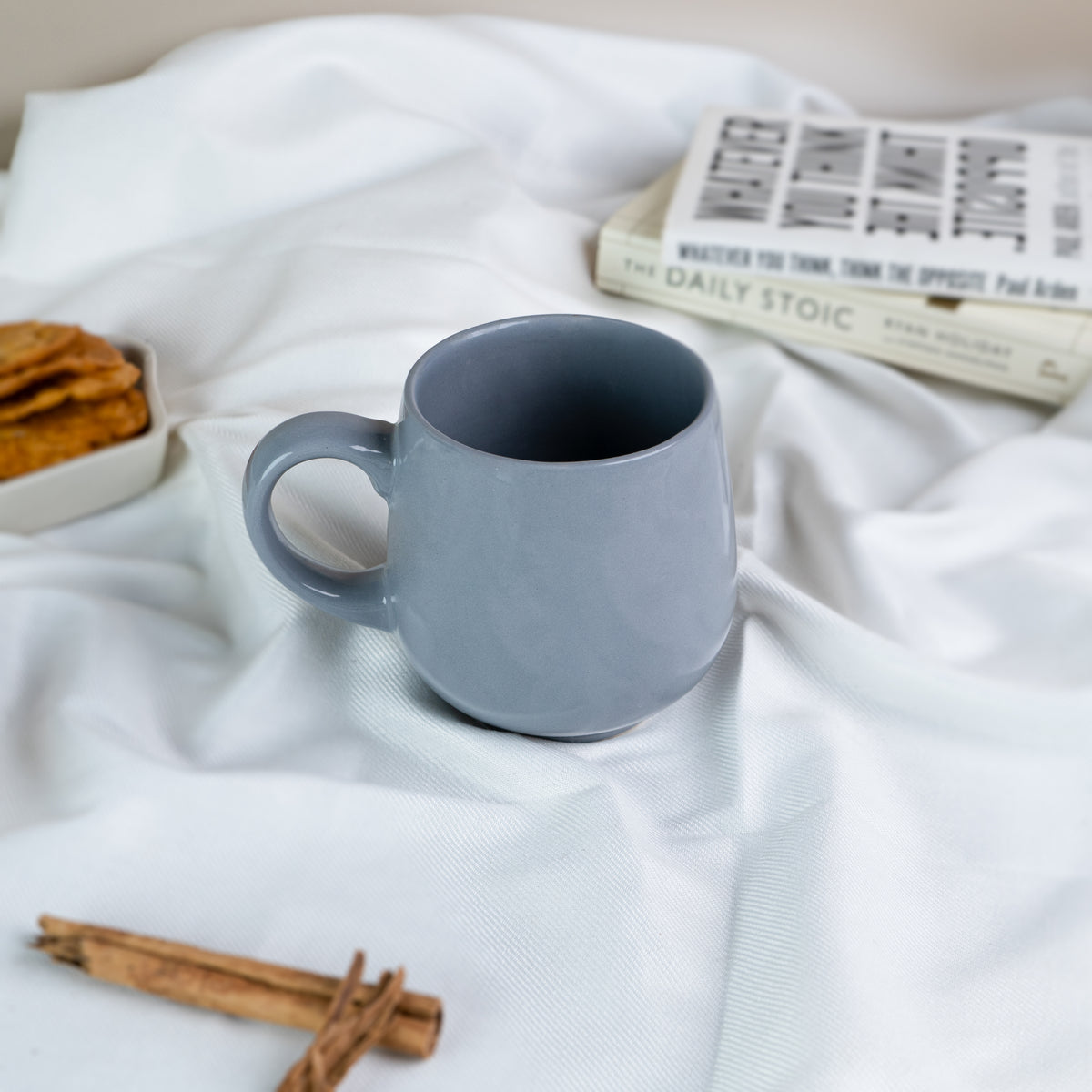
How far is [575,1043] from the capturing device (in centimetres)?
35

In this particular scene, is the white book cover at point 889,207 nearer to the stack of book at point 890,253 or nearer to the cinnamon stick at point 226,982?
the stack of book at point 890,253

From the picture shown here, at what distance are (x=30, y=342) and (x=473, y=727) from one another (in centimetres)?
28

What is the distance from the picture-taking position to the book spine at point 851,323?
62cm

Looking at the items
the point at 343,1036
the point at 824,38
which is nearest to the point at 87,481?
the point at 343,1036

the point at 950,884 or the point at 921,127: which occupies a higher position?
the point at 921,127

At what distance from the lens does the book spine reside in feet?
2.05

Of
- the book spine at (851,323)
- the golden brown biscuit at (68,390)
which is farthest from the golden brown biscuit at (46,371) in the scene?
the book spine at (851,323)

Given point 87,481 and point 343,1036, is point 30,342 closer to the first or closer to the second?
point 87,481

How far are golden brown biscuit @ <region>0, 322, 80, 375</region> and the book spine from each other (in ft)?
0.96

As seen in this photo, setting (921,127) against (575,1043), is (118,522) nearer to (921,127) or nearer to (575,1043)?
(575,1043)

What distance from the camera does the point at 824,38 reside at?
0.84m

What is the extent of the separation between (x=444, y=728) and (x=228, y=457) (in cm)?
17

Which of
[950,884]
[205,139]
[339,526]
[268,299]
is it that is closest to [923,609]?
[950,884]

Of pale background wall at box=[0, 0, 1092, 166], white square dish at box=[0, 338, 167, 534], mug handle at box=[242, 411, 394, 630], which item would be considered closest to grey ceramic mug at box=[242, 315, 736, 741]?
mug handle at box=[242, 411, 394, 630]
